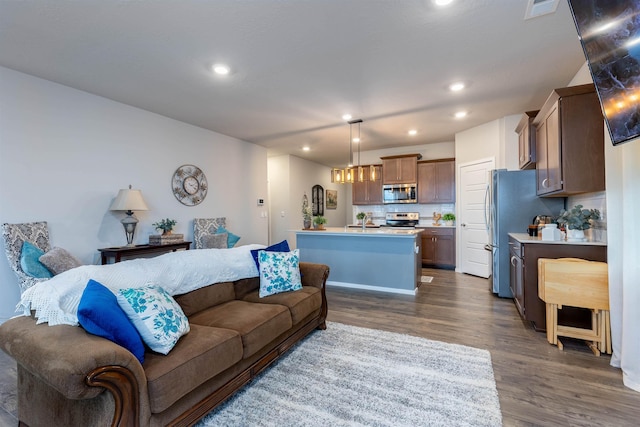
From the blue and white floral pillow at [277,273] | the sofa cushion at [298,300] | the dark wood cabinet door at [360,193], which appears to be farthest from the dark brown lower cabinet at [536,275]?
the dark wood cabinet door at [360,193]

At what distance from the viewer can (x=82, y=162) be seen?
3.49 m

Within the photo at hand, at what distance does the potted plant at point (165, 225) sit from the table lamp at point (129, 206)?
0.37 metres

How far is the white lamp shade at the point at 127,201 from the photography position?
3.60m

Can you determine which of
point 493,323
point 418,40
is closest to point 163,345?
point 418,40

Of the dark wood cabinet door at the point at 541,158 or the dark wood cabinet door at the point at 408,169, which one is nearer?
the dark wood cabinet door at the point at 541,158

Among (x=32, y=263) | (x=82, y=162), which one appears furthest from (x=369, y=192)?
(x=32, y=263)

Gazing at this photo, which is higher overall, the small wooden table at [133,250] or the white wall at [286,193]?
the white wall at [286,193]

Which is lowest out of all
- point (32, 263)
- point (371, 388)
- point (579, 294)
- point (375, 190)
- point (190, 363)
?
point (371, 388)

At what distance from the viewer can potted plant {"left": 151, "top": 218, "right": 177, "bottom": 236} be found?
4164 mm

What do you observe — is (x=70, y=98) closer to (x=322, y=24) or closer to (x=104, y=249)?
(x=104, y=249)

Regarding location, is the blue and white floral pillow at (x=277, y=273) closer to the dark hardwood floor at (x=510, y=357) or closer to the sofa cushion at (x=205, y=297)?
the sofa cushion at (x=205, y=297)

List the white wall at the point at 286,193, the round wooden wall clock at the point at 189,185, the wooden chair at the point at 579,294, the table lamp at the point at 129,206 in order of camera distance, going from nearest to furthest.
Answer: the wooden chair at the point at 579,294 → the table lamp at the point at 129,206 → the round wooden wall clock at the point at 189,185 → the white wall at the point at 286,193

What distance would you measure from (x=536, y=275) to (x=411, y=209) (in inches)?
156

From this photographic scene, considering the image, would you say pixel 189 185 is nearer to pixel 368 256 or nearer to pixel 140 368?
pixel 368 256
